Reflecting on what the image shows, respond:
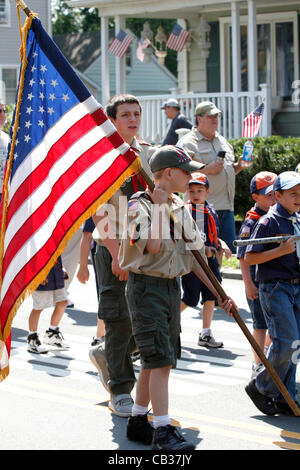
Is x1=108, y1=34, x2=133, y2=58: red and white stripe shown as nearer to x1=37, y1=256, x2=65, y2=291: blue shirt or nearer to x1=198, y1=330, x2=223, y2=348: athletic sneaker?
x1=37, y1=256, x2=65, y2=291: blue shirt

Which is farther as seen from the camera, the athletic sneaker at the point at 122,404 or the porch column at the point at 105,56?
the porch column at the point at 105,56

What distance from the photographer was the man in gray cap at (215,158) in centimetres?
1117

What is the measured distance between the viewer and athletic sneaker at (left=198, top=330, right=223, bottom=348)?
888cm

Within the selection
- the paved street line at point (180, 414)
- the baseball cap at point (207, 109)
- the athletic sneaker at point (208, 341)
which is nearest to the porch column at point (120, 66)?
the baseball cap at point (207, 109)

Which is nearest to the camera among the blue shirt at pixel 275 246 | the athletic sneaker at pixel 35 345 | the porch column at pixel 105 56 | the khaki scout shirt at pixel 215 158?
the blue shirt at pixel 275 246

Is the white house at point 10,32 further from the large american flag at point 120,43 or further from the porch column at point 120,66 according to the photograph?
the large american flag at point 120,43

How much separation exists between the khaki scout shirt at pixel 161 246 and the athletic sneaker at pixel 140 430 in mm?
959

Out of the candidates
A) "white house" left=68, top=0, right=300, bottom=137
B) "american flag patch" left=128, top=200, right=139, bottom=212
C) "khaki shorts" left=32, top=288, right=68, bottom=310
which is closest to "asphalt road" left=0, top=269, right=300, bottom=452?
"khaki shorts" left=32, top=288, right=68, bottom=310

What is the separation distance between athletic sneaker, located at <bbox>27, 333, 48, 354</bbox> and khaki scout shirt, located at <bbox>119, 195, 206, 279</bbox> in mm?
3156

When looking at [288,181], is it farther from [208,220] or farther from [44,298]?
[44,298]

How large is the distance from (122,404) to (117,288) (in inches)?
32.8

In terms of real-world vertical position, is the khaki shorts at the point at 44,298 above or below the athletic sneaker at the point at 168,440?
above

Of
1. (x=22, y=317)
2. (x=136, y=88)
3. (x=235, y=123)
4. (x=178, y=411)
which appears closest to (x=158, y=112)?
(x=235, y=123)

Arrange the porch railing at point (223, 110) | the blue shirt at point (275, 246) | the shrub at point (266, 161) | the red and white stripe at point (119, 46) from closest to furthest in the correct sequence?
the blue shirt at point (275, 246), the shrub at point (266, 161), the porch railing at point (223, 110), the red and white stripe at point (119, 46)
